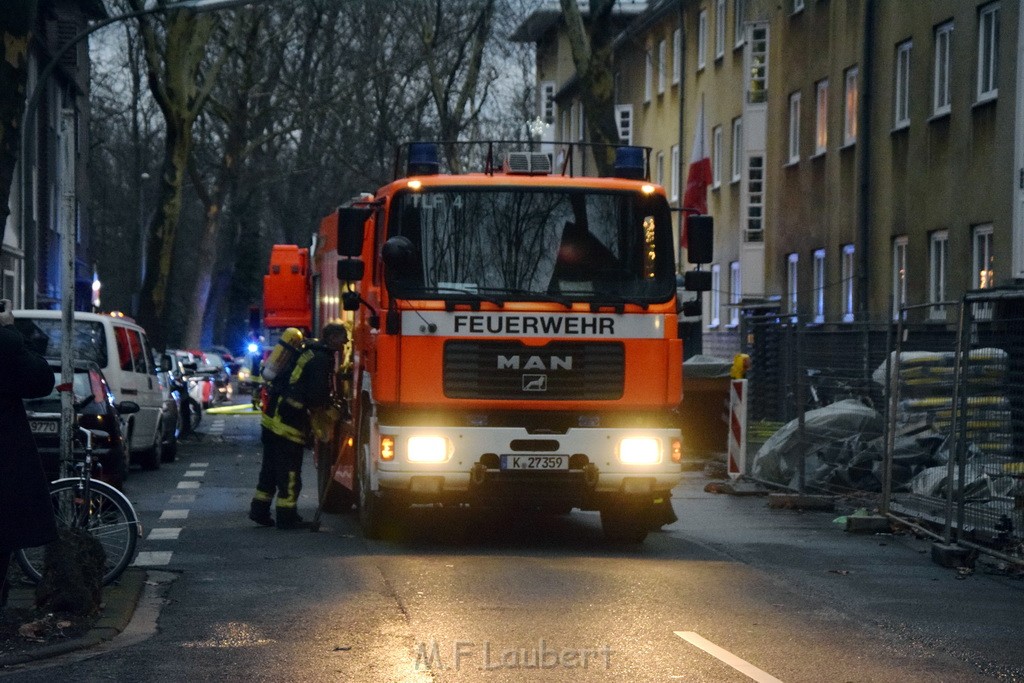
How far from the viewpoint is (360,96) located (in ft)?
159

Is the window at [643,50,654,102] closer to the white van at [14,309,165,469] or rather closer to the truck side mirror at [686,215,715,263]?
the white van at [14,309,165,469]

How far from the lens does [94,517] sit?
34.9 feet

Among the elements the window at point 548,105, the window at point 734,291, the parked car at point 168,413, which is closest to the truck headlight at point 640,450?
the parked car at point 168,413

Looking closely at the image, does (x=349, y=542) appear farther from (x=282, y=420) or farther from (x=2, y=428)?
(x=2, y=428)

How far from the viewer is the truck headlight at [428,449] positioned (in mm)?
12938

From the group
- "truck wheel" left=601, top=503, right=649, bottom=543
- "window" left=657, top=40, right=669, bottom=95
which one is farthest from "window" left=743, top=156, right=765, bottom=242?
"truck wheel" left=601, top=503, right=649, bottom=543

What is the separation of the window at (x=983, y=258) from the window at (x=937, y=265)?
1396 millimetres

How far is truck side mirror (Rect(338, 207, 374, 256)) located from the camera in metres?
13.2

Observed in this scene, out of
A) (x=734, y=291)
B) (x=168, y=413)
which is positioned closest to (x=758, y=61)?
(x=734, y=291)

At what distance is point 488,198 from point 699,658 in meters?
5.36

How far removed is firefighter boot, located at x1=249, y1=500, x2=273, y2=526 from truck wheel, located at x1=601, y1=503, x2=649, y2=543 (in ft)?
9.26

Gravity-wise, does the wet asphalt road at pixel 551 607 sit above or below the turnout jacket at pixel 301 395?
below

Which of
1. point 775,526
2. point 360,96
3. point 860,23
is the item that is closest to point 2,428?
point 775,526

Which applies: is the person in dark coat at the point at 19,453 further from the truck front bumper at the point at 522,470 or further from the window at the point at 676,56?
the window at the point at 676,56
